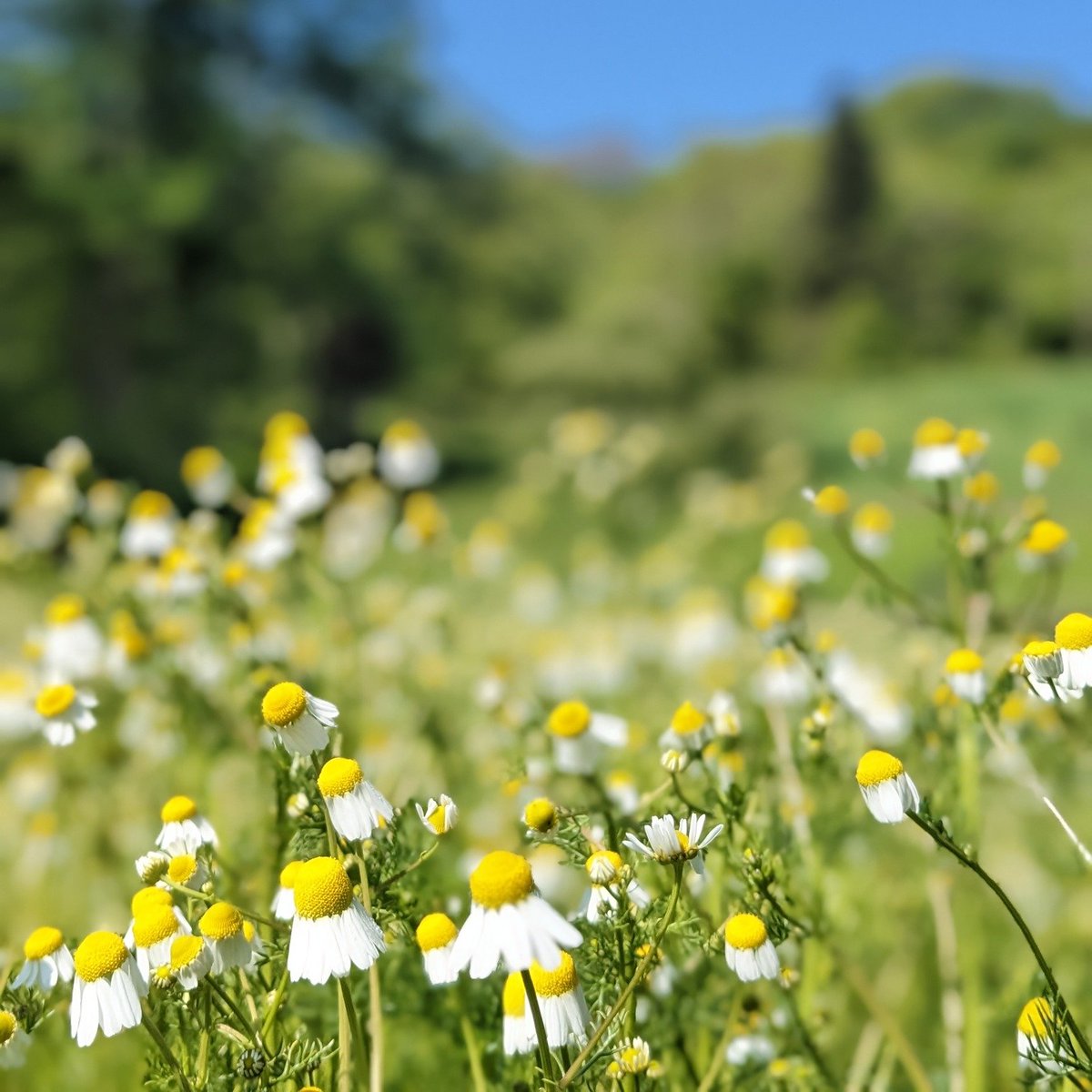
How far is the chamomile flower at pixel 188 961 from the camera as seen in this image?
566 mm

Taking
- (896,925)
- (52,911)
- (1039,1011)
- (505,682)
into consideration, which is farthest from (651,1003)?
(52,911)

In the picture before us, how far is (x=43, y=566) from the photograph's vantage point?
1.78 meters

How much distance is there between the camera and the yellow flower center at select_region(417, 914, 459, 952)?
1.98 ft

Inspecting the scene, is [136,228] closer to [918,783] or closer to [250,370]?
[250,370]

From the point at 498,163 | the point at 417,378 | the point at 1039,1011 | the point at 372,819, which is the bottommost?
the point at 1039,1011

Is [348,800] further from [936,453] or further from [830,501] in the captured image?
[936,453]

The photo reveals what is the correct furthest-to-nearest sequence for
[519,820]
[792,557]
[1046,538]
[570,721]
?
[792,557], [1046,538], [570,721], [519,820]

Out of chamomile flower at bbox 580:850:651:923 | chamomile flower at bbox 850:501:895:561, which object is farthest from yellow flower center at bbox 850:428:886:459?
chamomile flower at bbox 580:850:651:923

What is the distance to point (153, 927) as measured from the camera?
0.59m

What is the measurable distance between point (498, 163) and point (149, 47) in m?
4.53

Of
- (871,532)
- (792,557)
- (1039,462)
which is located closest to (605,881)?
(1039,462)

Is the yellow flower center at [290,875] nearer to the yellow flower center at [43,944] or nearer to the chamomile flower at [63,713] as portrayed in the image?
the yellow flower center at [43,944]

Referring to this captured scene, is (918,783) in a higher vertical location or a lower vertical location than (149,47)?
lower

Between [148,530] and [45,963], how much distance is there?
114 centimetres
